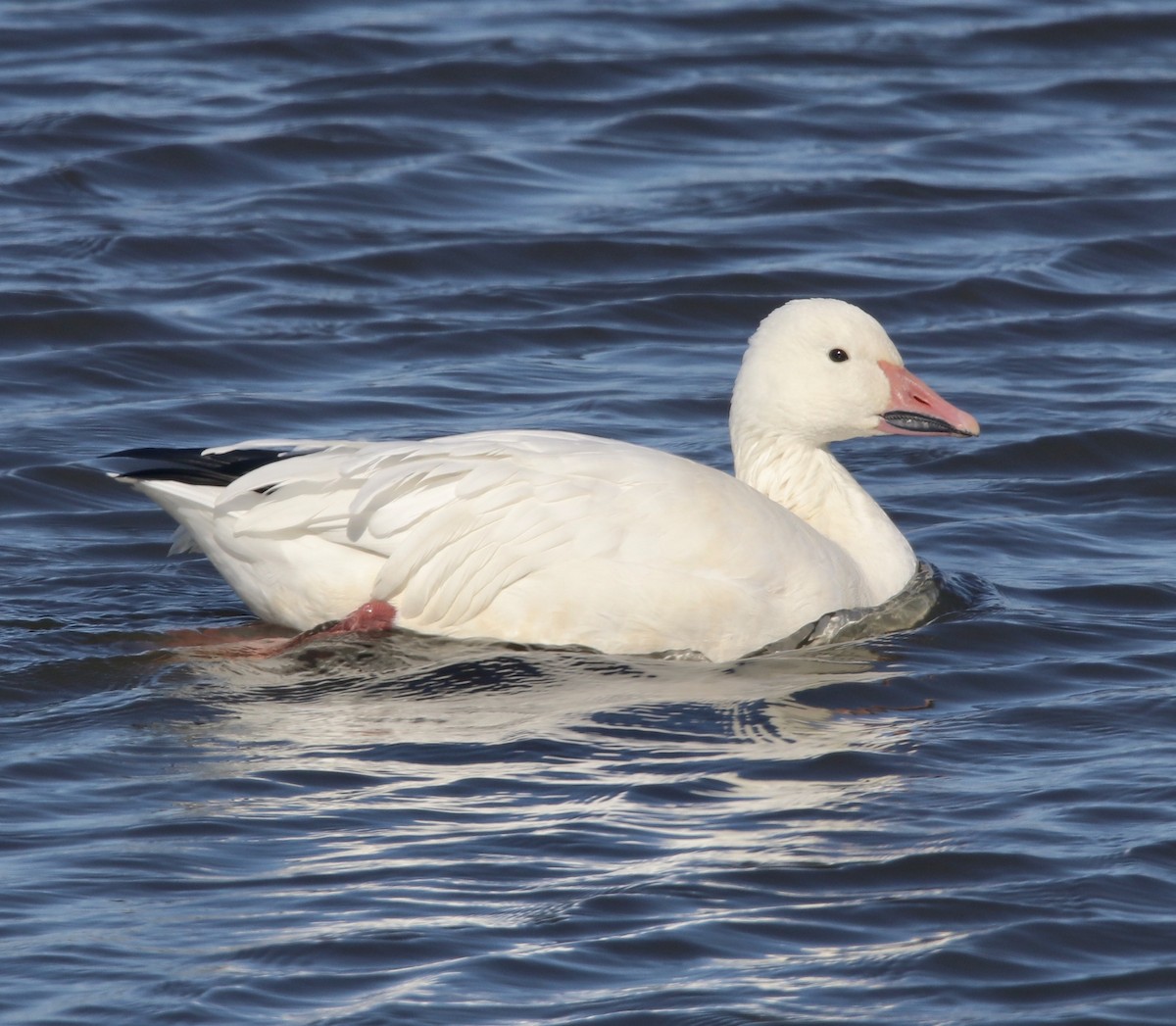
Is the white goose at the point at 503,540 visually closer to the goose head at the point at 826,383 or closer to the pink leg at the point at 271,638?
the pink leg at the point at 271,638

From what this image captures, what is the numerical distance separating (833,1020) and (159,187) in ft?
30.0

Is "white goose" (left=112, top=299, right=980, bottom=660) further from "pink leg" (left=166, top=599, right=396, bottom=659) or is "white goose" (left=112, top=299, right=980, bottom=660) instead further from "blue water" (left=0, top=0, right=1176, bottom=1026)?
"blue water" (left=0, top=0, right=1176, bottom=1026)

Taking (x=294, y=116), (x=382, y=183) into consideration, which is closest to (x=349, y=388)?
(x=382, y=183)

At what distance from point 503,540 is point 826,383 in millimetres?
1495

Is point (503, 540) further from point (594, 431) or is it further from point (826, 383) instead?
point (594, 431)

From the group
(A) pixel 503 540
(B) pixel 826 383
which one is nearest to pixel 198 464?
(A) pixel 503 540

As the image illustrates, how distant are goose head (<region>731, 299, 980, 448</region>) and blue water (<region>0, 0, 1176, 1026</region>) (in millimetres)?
775

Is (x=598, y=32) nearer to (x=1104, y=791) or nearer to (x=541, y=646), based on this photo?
(x=541, y=646)

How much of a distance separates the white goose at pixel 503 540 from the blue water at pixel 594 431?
167 mm

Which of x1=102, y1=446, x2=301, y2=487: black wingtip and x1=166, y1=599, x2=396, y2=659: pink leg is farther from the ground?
x1=102, y1=446, x2=301, y2=487: black wingtip

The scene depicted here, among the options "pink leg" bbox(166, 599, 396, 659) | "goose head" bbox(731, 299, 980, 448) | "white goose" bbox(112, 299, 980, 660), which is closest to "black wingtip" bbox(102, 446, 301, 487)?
"white goose" bbox(112, 299, 980, 660)

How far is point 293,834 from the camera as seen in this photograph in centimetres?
555

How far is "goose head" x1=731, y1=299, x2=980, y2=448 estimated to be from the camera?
25.2ft

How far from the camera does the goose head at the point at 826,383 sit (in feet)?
25.2
